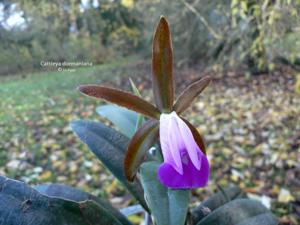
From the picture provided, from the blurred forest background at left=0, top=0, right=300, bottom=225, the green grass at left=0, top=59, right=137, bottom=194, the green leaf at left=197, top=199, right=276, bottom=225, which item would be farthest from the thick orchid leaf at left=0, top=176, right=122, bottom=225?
the green grass at left=0, top=59, right=137, bottom=194

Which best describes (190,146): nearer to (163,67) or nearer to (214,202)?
(163,67)

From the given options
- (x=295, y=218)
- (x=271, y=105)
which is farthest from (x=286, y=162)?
(x=271, y=105)

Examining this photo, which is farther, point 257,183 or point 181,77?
point 181,77

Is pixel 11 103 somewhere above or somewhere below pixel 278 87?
above

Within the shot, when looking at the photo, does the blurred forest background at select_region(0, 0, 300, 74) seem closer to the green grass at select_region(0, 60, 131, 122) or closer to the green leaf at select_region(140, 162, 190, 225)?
the green grass at select_region(0, 60, 131, 122)

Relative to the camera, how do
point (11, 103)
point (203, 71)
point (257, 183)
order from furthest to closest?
point (203, 71), point (11, 103), point (257, 183)

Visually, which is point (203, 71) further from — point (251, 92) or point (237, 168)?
point (237, 168)
